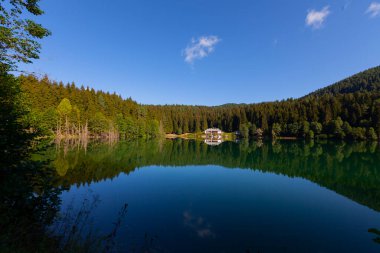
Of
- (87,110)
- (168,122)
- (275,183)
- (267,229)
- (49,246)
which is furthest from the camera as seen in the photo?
(168,122)

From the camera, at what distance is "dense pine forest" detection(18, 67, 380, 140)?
83.1m

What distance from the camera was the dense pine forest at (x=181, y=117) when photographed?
8312 centimetres

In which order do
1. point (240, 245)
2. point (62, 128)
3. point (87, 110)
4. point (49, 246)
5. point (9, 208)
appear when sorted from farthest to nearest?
point (87, 110) < point (62, 128) < point (240, 245) < point (49, 246) < point (9, 208)

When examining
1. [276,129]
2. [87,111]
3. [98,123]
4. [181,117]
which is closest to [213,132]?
[181,117]

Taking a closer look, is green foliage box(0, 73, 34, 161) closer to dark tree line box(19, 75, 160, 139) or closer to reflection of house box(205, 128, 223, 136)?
dark tree line box(19, 75, 160, 139)

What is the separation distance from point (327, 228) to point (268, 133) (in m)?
117

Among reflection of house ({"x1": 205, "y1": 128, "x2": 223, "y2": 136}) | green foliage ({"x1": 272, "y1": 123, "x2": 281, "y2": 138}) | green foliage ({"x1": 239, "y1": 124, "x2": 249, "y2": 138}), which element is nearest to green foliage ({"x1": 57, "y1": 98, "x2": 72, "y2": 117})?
green foliage ({"x1": 239, "y1": 124, "x2": 249, "y2": 138})

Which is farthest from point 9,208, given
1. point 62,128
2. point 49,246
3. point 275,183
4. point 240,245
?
point 62,128

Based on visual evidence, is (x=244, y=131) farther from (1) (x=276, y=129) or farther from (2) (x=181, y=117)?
(2) (x=181, y=117)

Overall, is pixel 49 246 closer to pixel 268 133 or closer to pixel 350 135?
pixel 350 135

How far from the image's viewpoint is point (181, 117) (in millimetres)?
154125

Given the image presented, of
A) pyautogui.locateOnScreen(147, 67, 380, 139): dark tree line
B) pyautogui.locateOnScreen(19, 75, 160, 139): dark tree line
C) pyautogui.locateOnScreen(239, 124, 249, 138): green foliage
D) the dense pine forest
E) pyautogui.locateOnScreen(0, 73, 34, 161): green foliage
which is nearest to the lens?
pyautogui.locateOnScreen(0, 73, 34, 161): green foliage

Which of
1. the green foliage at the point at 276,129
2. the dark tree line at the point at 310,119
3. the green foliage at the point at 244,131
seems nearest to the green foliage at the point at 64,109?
the dark tree line at the point at 310,119

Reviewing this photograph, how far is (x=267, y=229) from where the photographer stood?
1266 centimetres
